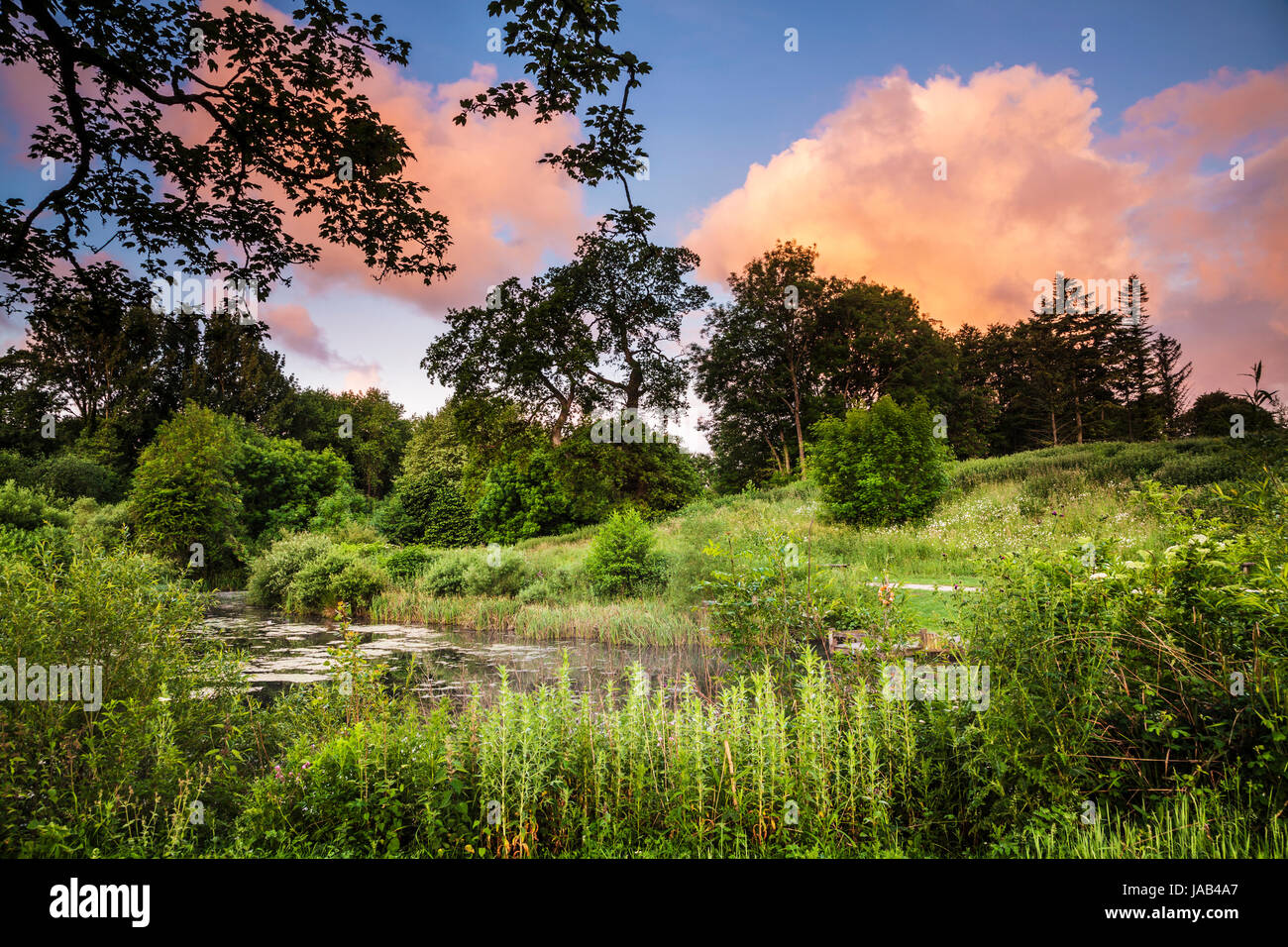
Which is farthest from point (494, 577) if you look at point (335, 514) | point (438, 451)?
point (438, 451)

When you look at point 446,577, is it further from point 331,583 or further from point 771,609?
point 771,609

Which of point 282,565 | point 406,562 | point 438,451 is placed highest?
point 438,451

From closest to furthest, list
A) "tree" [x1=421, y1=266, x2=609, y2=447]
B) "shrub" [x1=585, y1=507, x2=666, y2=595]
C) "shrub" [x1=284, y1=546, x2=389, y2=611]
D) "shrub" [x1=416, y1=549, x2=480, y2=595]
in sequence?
"shrub" [x1=585, y1=507, x2=666, y2=595] → "shrub" [x1=284, y1=546, x2=389, y2=611] → "shrub" [x1=416, y1=549, x2=480, y2=595] → "tree" [x1=421, y1=266, x2=609, y2=447]

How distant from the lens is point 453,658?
414 inches

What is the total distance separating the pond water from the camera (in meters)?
A: 8.13

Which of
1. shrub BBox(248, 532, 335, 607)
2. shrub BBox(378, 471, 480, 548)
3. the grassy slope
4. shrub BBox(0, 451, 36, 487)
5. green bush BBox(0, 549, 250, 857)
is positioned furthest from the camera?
shrub BBox(378, 471, 480, 548)

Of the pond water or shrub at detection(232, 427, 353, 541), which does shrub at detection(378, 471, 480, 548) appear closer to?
shrub at detection(232, 427, 353, 541)

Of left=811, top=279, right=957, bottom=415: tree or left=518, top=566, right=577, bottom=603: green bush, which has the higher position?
left=811, top=279, right=957, bottom=415: tree

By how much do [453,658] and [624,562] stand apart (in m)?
5.40

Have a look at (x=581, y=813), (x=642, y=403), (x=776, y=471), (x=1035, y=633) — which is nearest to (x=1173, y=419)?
(x=776, y=471)

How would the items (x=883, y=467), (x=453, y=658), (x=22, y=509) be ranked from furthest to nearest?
1. (x=883, y=467)
2. (x=22, y=509)
3. (x=453, y=658)

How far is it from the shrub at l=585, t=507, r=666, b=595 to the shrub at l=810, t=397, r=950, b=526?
5.82m

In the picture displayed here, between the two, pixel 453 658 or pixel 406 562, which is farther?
pixel 406 562

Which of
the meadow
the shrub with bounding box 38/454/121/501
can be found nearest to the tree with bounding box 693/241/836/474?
the shrub with bounding box 38/454/121/501
